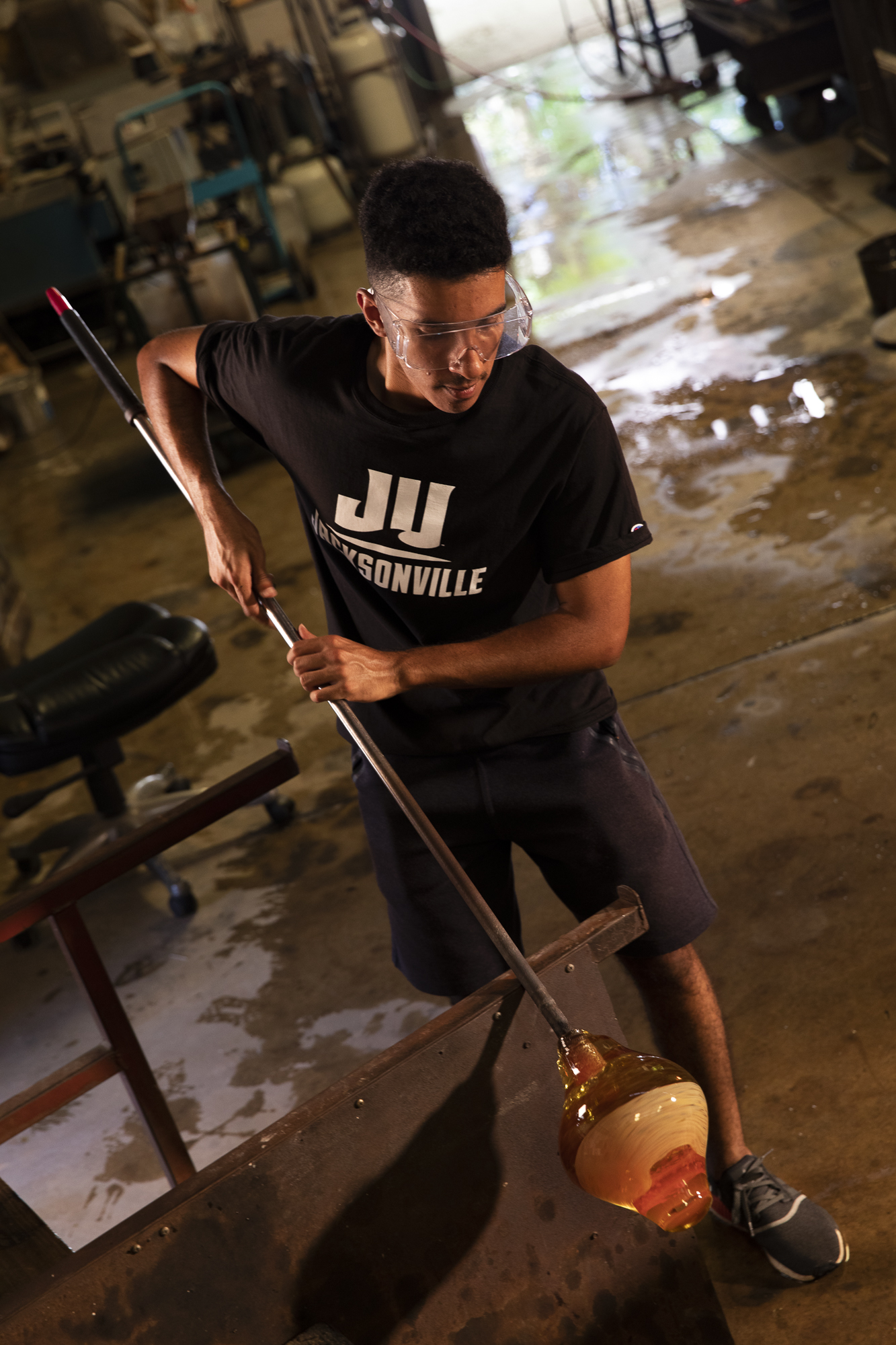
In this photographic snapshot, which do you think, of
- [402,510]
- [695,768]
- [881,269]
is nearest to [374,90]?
[881,269]

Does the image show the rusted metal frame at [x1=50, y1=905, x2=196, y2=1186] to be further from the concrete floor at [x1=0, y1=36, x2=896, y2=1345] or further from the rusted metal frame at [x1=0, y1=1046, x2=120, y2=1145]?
the concrete floor at [x1=0, y1=36, x2=896, y2=1345]

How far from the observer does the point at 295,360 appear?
1609 millimetres

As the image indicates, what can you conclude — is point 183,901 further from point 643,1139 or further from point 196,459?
point 643,1139

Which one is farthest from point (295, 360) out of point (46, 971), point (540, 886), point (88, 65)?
point (88, 65)

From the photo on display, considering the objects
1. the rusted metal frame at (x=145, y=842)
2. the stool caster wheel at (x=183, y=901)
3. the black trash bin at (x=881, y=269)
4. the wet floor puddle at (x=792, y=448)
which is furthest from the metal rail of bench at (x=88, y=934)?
the black trash bin at (x=881, y=269)

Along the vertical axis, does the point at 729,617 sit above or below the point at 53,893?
below

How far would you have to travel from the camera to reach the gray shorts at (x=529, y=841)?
1.60 metres

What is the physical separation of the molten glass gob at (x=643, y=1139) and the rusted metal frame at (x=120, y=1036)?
2.45 ft

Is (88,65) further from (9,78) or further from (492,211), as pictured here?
(492,211)

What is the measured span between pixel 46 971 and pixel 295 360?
1.90 metres

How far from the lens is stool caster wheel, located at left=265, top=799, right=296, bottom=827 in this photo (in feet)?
10.2

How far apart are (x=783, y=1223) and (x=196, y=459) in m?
1.43

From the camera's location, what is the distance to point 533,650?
4.90 feet

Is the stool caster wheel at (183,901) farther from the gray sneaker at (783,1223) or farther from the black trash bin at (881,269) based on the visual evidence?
the black trash bin at (881,269)
